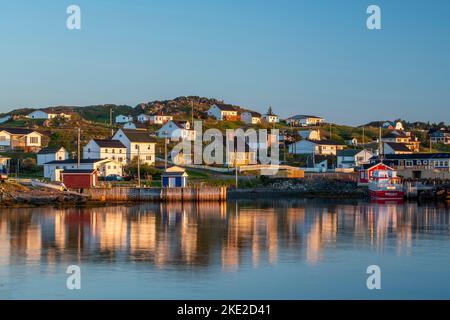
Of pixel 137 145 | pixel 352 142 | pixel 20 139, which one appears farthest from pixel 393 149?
pixel 20 139

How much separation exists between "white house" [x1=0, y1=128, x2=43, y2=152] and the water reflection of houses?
4179 centimetres

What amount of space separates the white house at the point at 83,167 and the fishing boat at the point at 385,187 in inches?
1014

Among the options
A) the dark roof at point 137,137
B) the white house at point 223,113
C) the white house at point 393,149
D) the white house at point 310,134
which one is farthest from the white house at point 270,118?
the dark roof at point 137,137

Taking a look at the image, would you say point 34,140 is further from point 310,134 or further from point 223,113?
point 310,134

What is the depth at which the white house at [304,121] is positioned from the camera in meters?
142

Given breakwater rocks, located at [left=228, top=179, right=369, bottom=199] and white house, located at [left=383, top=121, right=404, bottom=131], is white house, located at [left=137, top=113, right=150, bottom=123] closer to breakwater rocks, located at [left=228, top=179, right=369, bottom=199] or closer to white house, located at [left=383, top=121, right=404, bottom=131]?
white house, located at [left=383, top=121, right=404, bottom=131]

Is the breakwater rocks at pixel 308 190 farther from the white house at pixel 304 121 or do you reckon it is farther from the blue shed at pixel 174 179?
the white house at pixel 304 121

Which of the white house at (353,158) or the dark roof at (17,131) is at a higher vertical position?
the dark roof at (17,131)

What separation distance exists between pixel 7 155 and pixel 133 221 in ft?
150

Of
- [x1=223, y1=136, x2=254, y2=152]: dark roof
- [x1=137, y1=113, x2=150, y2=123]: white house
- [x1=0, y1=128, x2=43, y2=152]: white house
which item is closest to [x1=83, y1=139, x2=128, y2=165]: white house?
[x1=0, y1=128, x2=43, y2=152]: white house

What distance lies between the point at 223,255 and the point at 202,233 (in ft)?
25.6

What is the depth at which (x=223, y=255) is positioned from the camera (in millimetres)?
26672

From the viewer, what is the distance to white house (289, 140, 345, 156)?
102 m

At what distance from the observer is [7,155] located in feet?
267
